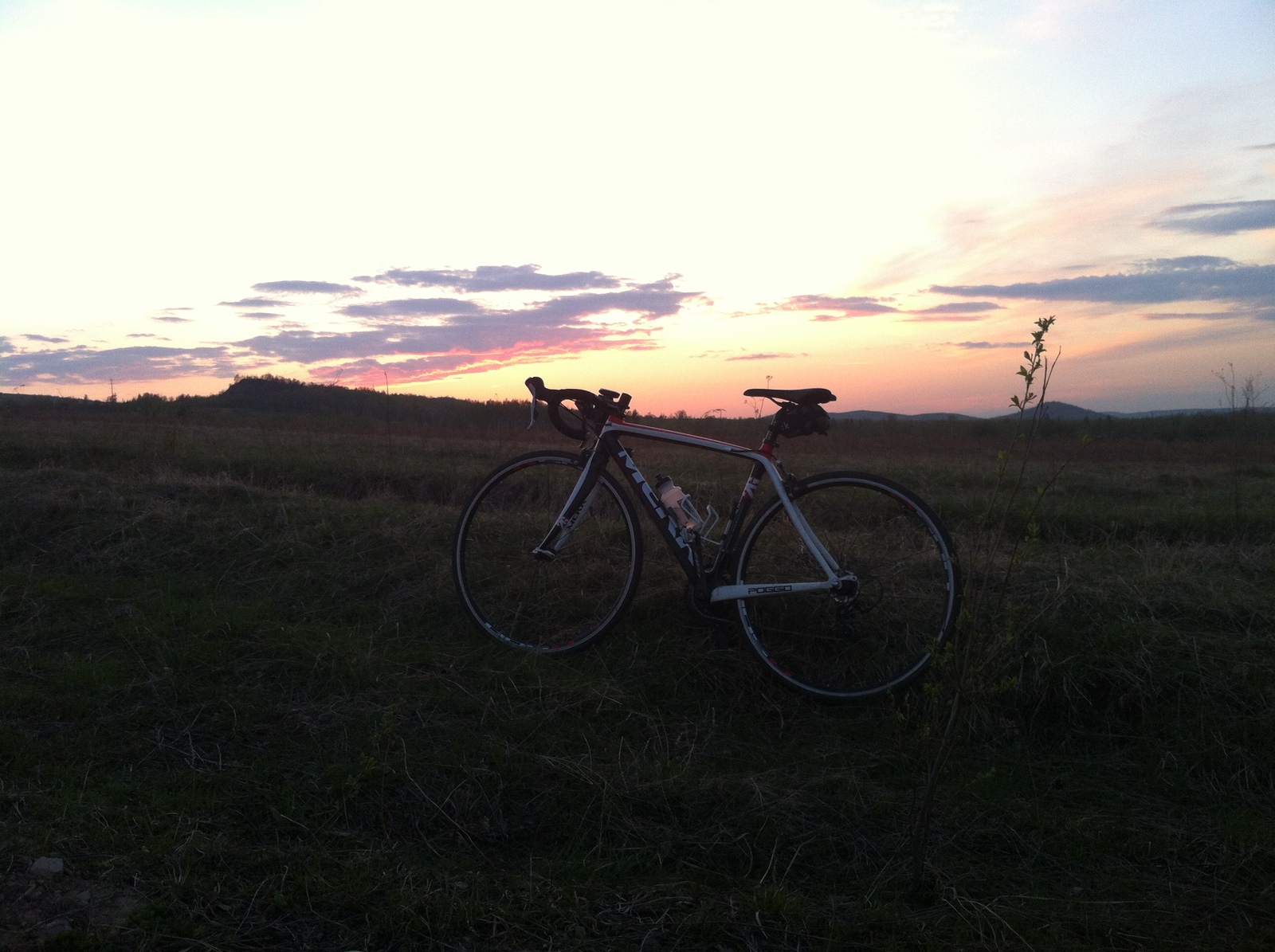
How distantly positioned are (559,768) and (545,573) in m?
1.62

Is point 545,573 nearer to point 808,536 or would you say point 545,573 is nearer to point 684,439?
point 684,439

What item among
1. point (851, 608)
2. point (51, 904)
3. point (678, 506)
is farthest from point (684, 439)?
point (51, 904)

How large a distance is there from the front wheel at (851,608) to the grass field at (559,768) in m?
0.20

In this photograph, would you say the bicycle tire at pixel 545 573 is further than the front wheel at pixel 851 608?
Yes

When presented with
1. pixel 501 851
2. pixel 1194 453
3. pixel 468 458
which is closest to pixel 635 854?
pixel 501 851

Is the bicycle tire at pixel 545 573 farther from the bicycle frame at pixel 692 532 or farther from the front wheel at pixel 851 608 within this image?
the front wheel at pixel 851 608

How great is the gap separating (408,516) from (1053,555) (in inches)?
160

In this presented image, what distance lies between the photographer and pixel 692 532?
12.7 ft

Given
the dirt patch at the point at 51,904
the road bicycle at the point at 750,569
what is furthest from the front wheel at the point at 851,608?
the dirt patch at the point at 51,904

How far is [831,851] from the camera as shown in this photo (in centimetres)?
264

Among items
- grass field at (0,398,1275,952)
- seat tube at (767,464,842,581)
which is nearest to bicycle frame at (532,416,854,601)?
seat tube at (767,464,842,581)

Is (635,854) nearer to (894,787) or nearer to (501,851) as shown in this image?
(501,851)

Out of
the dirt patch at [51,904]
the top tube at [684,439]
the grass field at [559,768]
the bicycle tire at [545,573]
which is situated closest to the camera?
the dirt patch at [51,904]

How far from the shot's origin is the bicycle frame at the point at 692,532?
3.71 metres
